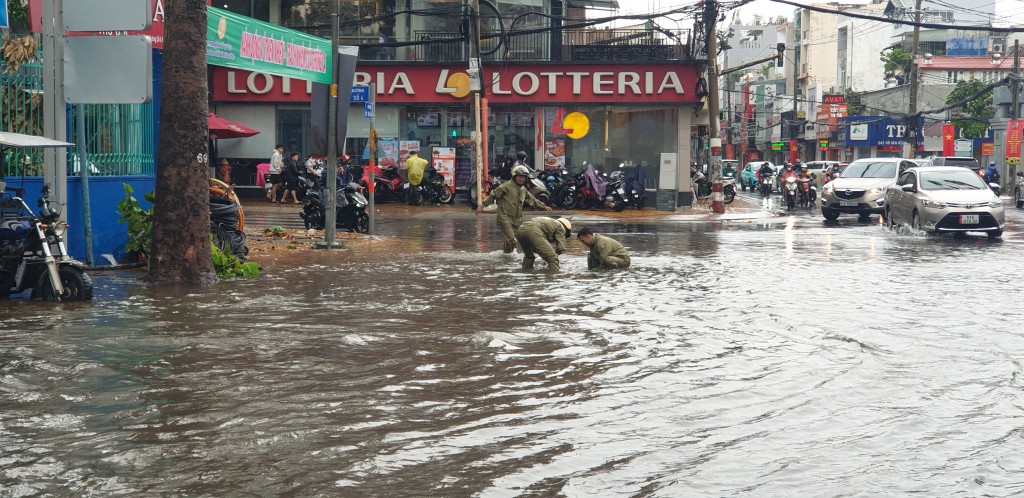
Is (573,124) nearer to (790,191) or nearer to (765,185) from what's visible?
(790,191)

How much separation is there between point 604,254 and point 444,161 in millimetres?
19689

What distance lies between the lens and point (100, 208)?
1525 cm

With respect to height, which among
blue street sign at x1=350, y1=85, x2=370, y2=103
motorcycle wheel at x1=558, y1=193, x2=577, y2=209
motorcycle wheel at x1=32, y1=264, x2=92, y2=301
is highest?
blue street sign at x1=350, y1=85, x2=370, y2=103

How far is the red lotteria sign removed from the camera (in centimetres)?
3581

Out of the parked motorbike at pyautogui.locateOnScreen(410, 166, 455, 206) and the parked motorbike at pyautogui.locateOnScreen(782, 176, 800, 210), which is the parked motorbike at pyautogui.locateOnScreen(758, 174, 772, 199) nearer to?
the parked motorbike at pyautogui.locateOnScreen(782, 176, 800, 210)

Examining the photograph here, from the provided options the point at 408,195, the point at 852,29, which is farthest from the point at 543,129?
the point at 852,29

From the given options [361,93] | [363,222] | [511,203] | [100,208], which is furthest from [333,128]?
[100,208]

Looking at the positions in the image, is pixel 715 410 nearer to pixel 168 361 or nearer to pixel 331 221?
pixel 168 361

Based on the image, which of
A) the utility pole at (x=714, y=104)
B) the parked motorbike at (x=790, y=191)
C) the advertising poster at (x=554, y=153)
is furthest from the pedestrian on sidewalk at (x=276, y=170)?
the parked motorbike at (x=790, y=191)

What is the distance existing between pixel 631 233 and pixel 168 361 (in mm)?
16834

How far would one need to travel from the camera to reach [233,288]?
13.6 meters

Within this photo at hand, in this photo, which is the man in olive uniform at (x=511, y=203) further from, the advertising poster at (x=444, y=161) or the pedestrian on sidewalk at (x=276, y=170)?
the advertising poster at (x=444, y=161)

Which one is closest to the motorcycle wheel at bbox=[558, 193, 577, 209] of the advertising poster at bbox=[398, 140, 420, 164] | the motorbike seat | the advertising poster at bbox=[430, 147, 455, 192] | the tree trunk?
the advertising poster at bbox=[430, 147, 455, 192]

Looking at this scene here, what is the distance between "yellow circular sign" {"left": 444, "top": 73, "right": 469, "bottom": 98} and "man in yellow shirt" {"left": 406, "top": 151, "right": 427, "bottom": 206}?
114 inches
